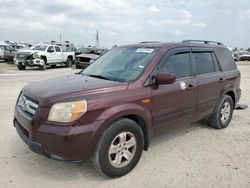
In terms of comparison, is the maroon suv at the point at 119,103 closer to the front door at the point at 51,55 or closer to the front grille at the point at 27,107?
the front grille at the point at 27,107

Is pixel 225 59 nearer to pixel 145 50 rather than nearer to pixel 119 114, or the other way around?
pixel 145 50

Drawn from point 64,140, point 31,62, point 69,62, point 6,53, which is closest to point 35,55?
point 31,62

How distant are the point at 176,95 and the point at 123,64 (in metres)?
0.96

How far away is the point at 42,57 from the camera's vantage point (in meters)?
19.8

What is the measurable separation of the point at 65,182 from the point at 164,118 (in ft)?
5.46

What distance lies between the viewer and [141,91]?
3.61 meters

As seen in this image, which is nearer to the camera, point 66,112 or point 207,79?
point 66,112

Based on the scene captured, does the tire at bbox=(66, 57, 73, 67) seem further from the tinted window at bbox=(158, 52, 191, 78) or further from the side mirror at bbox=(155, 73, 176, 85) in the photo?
the side mirror at bbox=(155, 73, 176, 85)

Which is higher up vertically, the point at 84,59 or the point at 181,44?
the point at 181,44

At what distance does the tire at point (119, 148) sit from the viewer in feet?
10.6

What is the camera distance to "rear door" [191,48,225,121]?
4.68m

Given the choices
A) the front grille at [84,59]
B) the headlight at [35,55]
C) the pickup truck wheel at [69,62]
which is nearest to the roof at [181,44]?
the front grille at [84,59]

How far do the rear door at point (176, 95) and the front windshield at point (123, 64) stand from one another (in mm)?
268

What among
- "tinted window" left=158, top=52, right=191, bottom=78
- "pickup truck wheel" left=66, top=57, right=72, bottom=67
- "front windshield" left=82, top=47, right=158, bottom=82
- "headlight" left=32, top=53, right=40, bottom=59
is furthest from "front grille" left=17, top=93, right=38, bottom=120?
"pickup truck wheel" left=66, top=57, right=72, bottom=67
